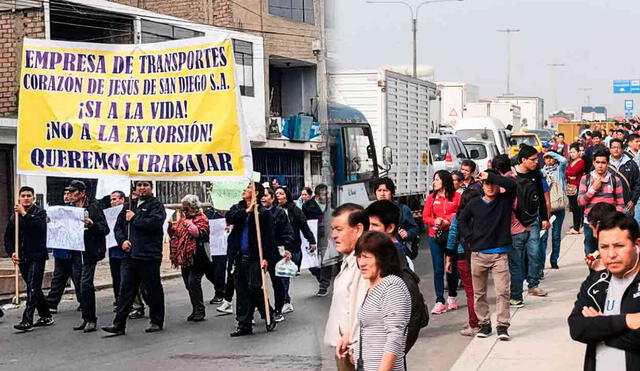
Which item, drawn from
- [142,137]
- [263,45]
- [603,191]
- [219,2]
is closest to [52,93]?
[142,137]

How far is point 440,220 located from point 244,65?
4.55 meters

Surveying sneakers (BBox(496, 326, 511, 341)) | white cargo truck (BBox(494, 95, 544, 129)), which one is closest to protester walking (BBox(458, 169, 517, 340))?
sneakers (BBox(496, 326, 511, 341))

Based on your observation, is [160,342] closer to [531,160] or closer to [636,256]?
[531,160]

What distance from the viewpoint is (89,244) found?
33.5 ft

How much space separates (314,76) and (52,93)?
3489 mm

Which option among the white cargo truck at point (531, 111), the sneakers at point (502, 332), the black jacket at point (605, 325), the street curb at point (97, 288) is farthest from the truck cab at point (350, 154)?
the white cargo truck at point (531, 111)

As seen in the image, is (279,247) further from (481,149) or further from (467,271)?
(481,149)

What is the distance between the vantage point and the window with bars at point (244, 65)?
16.9 feet

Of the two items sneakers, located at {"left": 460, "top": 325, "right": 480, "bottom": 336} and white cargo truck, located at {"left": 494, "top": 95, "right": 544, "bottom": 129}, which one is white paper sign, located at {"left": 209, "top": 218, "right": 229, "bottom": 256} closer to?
sneakers, located at {"left": 460, "top": 325, "right": 480, "bottom": 336}

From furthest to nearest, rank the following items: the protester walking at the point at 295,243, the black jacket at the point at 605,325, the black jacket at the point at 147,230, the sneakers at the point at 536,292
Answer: the sneakers at the point at 536,292
the black jacket at the point at 147,230
the protester walking at the point at 295,243
the black jacket at the point at 605,325

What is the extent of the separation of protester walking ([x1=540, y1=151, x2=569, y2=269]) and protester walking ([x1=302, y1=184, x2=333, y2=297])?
741cm

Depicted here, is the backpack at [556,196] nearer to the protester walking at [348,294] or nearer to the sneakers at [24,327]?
the sneakers at [24,327]

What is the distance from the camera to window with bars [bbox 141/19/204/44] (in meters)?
6.04

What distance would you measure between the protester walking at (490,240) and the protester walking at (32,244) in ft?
13.8
